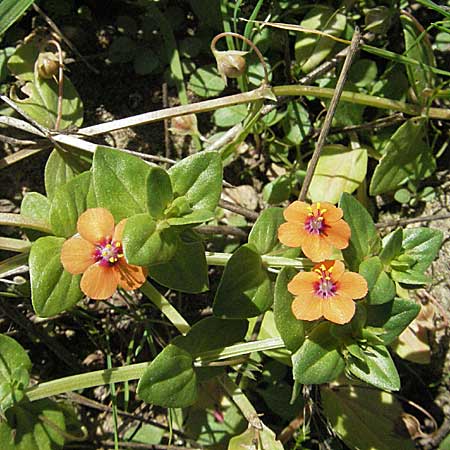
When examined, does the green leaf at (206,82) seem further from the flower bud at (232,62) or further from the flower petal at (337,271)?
the flower petal at (337,271)

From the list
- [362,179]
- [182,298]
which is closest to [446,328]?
[362,179]

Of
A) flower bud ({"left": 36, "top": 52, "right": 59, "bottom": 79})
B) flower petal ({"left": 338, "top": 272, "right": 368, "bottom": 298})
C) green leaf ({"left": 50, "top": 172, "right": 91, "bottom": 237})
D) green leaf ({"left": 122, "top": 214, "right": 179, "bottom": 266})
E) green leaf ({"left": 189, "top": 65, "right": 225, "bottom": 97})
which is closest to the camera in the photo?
green leaf ({"left": 122, "top": 214, "right": 179, "bottom": 266})

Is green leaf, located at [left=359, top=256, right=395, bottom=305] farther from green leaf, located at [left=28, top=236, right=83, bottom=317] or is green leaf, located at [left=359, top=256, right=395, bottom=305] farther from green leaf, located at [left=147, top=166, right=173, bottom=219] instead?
green leaf, located at [left=28, top=236, right=83, bottom=317]

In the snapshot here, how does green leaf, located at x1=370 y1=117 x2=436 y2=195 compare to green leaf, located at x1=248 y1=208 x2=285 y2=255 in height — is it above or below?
below

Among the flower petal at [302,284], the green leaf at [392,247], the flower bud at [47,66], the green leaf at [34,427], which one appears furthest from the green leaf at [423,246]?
the flower bud at [47,66]

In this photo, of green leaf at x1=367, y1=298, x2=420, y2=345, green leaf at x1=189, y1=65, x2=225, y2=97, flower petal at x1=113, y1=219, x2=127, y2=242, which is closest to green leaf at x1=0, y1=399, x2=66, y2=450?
flower petal at x1=113, y1=219, x2=127, y2=242

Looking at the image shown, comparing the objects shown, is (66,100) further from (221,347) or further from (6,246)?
(221,347)
